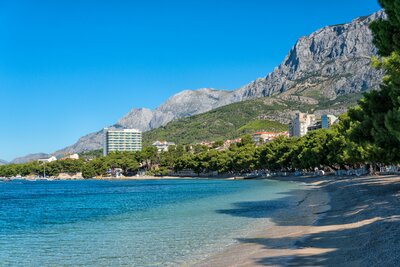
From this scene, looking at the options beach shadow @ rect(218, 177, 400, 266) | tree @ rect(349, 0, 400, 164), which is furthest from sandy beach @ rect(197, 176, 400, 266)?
tree @ rect(349, 0, 400, 164)

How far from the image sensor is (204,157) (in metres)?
185

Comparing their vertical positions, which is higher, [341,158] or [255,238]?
[341,158]

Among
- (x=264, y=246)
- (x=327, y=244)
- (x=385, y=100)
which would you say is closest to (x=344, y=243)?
(x=327, y=244)

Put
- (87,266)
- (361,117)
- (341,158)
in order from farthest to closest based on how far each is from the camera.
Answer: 1. (341,158)
2. (361,117)
3. (87,266)

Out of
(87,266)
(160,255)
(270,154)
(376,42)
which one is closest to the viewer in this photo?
(87,266)

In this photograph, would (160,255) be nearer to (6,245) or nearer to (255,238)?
(255,238)

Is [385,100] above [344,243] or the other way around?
above

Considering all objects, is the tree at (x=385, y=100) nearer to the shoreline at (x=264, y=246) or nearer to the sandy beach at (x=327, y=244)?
the sandy beach at (x=327, y=244)

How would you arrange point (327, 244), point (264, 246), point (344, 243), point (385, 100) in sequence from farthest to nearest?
1. point (385, 100)
2. point (264, 246)
3. point (327, 244)
4. point (344, 243)

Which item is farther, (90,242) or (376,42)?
(90,242)

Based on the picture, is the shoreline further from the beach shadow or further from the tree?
the tree

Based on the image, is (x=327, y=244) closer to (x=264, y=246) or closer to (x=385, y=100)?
(x=264, y=246)

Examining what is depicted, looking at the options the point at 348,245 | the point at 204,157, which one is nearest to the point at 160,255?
the point at 348,245

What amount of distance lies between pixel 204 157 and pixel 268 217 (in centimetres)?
15235
